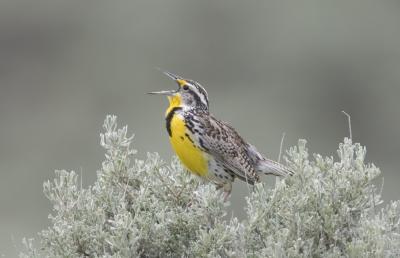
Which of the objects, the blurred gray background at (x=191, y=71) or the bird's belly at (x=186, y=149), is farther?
the blurred gray background at (x=191, y=71)

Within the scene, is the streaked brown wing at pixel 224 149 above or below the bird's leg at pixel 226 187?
above

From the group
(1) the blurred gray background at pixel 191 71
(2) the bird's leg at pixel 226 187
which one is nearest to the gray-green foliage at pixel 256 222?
(2) the bird's leg at pixel 226 187

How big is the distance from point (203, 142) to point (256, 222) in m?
1.69

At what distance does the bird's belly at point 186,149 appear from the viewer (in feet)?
20.8

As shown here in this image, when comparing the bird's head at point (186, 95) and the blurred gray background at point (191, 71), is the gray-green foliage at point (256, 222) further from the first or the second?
the blurred gray background at point (191, 71)

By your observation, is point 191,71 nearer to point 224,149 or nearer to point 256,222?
point 224,149

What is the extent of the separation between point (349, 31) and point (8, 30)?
5.33m

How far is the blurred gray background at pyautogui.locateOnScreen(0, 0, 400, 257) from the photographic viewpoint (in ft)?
54.6

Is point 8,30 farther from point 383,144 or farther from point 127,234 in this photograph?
point 127,234

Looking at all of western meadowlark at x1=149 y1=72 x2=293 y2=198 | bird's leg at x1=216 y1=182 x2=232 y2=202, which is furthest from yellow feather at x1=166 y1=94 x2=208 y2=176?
bird's leg at x1=216 y1=182 x2=232 y2=202

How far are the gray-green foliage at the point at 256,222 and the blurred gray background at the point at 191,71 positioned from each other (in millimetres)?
10383

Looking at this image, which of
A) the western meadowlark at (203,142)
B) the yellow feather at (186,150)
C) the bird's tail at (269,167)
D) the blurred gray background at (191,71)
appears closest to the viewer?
the yellow feather at (186,150)

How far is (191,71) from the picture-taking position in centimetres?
1775

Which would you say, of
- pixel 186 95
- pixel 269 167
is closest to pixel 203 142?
pixel 186 95
